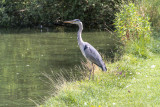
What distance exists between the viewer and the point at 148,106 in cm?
525

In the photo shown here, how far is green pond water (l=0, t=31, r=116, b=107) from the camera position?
812 centimetres

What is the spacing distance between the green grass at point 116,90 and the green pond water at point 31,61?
1.29 metres

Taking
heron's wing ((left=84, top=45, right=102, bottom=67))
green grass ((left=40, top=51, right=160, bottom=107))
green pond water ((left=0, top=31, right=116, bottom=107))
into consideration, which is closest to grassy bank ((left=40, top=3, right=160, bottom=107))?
green grass ((left=40, top=51, right=160, bottom=107))

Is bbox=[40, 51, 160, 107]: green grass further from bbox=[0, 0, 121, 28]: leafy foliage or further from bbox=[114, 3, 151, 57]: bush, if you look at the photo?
bbox=[0, 0, 121, 28]: leafy foliage

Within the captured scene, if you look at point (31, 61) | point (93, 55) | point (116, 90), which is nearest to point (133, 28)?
point (93, 55)

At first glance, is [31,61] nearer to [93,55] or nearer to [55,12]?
[93,55]

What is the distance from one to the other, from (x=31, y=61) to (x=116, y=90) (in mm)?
6471

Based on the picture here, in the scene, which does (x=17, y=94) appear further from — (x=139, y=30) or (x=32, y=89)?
(x=139, y=30)

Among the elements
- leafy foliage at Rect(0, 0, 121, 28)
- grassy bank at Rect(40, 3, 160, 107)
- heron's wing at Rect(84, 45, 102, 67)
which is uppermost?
heron's wing at Rect(84, 45, 102, 67)

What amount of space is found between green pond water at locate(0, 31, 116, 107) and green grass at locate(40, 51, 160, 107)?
50.8 inches

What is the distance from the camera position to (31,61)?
12.5 m

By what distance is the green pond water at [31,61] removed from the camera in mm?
8124

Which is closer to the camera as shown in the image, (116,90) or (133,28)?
(116,90)

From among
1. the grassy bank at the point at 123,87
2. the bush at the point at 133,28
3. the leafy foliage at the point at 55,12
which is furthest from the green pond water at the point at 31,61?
the leafy foliage at the point at 55,12
